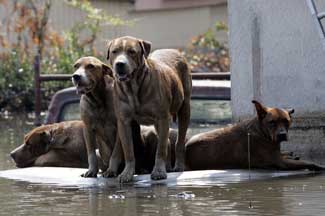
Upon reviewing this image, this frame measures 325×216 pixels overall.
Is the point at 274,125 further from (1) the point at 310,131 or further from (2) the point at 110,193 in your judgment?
(2) the point at 110,193

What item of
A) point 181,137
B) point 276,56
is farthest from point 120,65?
point 276,56

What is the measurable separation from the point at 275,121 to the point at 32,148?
271 centimetres

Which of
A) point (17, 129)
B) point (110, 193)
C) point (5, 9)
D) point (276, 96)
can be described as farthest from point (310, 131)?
point (5, 9)

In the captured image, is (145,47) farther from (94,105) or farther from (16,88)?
(16,88)

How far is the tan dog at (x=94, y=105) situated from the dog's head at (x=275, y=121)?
1453mm

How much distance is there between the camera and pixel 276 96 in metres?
13.0

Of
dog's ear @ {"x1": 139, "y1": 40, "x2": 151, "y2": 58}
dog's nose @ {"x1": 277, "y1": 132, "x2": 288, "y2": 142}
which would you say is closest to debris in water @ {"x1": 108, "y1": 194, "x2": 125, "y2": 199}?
dog's ear @ {"x1": 139, "y1": 40, "x2": 151, "y2": 58}

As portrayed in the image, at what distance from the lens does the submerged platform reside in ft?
36.8

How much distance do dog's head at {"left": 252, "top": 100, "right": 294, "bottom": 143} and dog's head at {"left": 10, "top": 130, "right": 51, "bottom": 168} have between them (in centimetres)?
234

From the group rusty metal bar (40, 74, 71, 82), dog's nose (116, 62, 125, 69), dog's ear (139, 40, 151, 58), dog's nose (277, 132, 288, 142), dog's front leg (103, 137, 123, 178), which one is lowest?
dog's front leg (103, 137, 123, 178)

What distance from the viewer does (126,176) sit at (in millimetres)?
11211

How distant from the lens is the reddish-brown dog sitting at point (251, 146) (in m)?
11.9

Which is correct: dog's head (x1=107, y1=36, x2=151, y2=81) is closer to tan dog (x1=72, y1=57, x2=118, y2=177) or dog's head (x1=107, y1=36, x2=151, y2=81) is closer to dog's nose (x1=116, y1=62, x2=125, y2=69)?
dog's nose (x1=116, y1=62, x2=125, y2=69)

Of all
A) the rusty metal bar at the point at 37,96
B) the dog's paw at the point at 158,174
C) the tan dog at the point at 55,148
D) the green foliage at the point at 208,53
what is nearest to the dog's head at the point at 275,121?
the dog's paw at the point at 158,174
